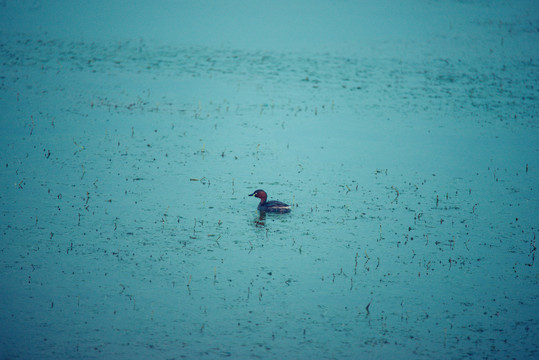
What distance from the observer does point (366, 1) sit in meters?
41.3

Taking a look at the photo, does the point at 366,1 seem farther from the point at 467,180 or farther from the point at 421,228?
the point at 421,228

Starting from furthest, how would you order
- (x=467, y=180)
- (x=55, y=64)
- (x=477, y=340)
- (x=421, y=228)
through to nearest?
(x=55, y=64)
(x=467, y=180)
(x=421, y=228)
(x=477, y=340)

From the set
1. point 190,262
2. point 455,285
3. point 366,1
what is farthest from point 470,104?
point 366,1

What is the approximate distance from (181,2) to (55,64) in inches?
762

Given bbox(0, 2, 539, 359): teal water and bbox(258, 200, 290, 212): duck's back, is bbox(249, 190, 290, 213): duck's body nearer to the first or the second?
bbox(258, 200, 290, 212): duck's back

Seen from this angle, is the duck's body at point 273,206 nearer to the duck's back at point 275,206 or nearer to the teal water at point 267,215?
the duck's back at point 275,206

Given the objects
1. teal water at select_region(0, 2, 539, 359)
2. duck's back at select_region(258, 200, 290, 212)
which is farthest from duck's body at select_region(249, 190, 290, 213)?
teal water at select_region(0, 2, 539, 359)

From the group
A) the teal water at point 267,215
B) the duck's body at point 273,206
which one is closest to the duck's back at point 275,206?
the duck's body at point 273,206

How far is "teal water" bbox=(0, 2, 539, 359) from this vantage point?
7.43 m

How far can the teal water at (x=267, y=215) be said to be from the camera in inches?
292

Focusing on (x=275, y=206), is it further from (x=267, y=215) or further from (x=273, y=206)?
(x=267, y=215)

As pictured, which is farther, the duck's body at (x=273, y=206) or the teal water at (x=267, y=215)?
the duck's body at (x=273, y=206)

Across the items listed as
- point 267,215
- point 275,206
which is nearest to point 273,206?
point 275,206

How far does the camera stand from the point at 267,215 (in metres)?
11.0
